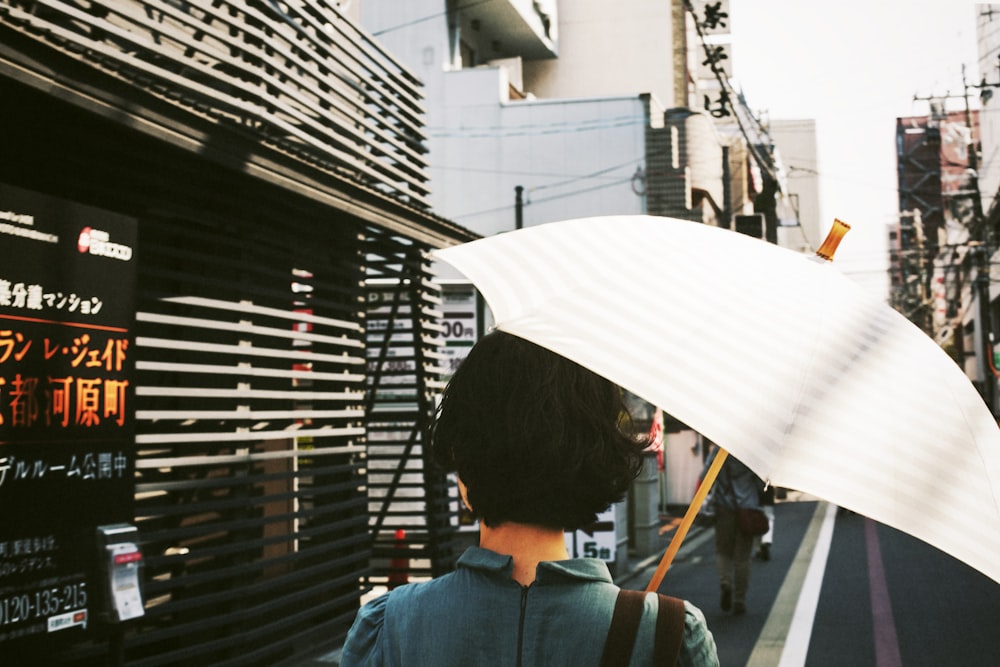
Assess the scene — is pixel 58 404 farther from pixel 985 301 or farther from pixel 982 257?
pixel 985 301

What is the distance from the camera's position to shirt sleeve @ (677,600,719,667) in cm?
155

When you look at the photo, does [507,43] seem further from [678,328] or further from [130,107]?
[678,328]

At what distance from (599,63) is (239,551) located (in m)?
27.9

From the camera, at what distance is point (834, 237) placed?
2260mm

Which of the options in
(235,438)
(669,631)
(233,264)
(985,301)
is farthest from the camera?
(985,301)

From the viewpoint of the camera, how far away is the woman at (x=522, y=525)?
5.20 feet

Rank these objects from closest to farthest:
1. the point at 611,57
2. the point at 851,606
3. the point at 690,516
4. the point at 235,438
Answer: the point at 690,516
the point at 235,438
the point at 851,606
the point at 611,57

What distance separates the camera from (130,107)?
5531mm

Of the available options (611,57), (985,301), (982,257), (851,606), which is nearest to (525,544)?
(851,606)

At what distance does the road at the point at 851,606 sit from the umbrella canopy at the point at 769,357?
6027 millimetres

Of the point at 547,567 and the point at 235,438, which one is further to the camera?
the point at 235,438

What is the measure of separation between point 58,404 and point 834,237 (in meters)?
3.92

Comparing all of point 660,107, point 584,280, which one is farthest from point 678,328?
point 660,107

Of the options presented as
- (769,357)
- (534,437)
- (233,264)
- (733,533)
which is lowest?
(733,533)
